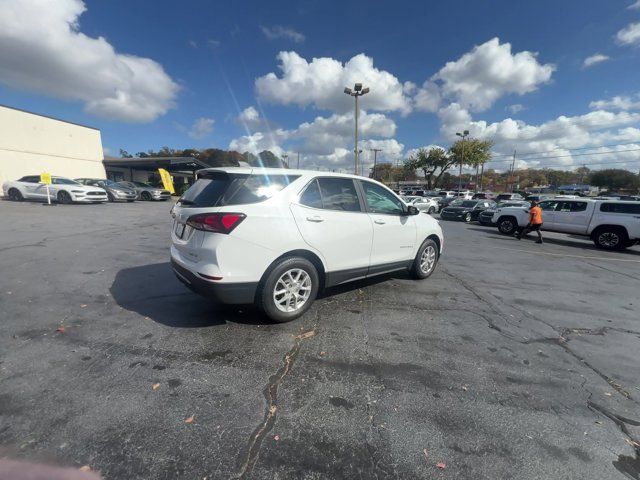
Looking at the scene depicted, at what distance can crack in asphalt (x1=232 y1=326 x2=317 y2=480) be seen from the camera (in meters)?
1.82

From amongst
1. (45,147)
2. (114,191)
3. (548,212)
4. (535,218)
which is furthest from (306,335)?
(45,147)

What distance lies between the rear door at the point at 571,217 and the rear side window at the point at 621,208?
0.46 m

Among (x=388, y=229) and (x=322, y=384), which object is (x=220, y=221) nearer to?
(x=322, y=384)

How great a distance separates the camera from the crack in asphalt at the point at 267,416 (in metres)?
1.82

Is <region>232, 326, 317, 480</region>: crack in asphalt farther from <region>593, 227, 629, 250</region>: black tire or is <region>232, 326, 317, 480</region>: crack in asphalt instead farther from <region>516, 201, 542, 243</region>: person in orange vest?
<region>593, 227, 629, 250</region>: black tire

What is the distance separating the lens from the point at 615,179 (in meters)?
76.0

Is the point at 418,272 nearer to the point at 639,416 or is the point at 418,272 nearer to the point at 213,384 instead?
the point at 639,416

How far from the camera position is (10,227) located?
31.0 ft

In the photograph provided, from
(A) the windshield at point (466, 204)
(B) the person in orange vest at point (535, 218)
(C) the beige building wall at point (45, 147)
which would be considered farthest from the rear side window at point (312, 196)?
(C) the beige building wall at point (45, 147)

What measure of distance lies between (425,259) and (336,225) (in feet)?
8.17

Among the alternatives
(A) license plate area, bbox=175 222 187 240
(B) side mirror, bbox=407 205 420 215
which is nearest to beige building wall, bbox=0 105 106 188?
(A) license plate area, bbox=175 222 187 240

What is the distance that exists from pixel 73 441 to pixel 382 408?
2095mm

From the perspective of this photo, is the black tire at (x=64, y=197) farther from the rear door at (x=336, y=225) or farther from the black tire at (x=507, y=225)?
the black tire at (x=507, y=225)

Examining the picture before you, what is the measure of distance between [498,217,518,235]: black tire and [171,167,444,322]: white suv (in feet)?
38.9
